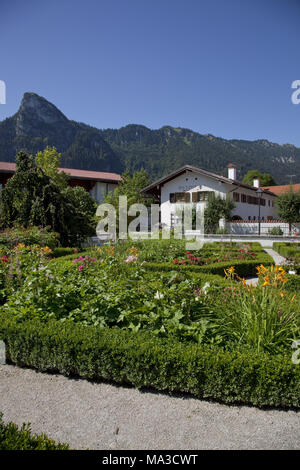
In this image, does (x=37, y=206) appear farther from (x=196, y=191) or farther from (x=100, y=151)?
(x=100, y=151)

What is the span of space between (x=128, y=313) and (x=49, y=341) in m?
0.87

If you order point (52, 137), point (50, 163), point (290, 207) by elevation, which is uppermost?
point (52, 137)

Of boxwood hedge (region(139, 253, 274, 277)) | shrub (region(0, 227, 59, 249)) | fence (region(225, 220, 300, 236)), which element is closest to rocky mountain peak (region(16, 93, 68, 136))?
fence (region(225, 220, 300, 236))

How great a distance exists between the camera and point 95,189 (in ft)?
106

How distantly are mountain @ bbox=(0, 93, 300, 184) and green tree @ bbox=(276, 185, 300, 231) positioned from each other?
206 feet

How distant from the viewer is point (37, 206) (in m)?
12.5

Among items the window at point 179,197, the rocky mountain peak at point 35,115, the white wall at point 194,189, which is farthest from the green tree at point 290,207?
the rocky mountain peak at point 35,115

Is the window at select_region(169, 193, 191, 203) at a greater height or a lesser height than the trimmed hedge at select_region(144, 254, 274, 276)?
greater

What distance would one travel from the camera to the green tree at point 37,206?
12.5 m

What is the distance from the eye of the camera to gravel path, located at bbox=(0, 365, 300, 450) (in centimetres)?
221

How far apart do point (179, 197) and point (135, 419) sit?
24001 millimetres

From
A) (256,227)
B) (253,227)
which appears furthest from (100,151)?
(256,227)

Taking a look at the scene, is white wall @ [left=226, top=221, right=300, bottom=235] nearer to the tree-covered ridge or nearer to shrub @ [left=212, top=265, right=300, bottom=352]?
shrub @ [left=212, top=265, right=300, bottom=352]
